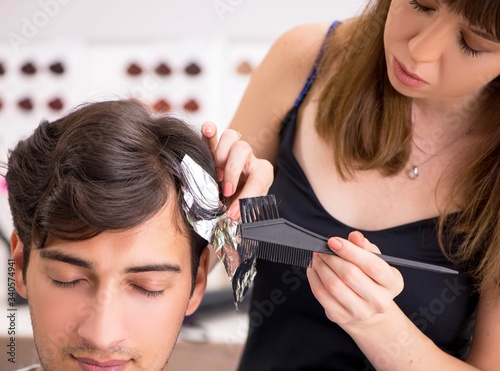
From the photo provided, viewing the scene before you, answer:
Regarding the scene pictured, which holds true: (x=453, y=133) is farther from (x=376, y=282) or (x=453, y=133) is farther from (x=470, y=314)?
(x=376, y=282)

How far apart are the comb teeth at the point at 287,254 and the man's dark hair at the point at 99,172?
0.50ft

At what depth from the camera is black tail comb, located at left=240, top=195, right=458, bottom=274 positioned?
112 centimetres

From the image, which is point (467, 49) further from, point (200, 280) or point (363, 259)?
point (200, 280)

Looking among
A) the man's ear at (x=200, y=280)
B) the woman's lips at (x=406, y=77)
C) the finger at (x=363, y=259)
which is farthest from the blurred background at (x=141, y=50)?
the finger at (x=363, y=259)

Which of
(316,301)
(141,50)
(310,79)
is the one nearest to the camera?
(316,301)

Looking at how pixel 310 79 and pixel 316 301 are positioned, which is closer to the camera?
pixel 316 301

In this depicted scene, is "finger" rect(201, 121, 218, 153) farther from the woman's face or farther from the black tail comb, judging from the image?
the woman's face

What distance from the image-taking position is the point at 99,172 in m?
1.21

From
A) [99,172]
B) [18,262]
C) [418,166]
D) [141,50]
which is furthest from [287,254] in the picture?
[141,50]

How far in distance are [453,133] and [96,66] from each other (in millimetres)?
2481

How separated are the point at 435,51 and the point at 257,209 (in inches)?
17.7

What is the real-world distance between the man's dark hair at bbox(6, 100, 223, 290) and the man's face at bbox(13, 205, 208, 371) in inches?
1.1

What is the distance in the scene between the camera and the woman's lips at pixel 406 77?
4.19 ft

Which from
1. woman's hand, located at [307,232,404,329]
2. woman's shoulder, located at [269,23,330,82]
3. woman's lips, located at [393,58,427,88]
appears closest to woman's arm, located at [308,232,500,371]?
woman's hand, located at [307,232,404,329]
